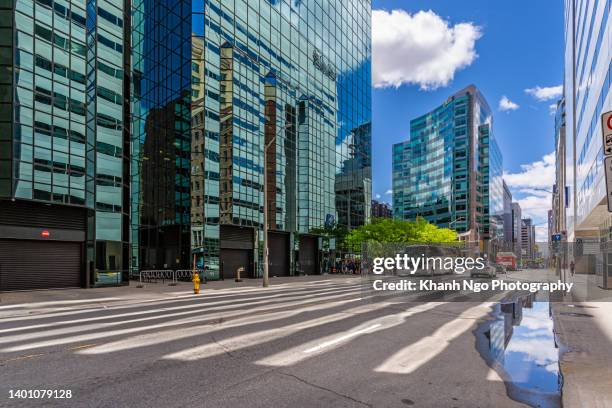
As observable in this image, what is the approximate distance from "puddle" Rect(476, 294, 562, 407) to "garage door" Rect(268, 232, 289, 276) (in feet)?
97.6

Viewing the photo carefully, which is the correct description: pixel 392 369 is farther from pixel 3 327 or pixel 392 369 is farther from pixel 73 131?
pixel 73 131

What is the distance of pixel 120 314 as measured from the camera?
1370 cm

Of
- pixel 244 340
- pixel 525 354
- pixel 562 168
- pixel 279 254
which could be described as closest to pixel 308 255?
pixel 279 254

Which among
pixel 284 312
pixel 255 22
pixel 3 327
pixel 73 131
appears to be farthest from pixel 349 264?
pixel 3 327

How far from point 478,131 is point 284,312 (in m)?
133

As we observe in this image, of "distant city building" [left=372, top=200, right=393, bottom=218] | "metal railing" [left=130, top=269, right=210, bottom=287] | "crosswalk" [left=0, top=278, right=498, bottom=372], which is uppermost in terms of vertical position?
"distant city building" [left=372, top=200, right=393, bottom=218]

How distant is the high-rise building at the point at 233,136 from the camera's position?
113 ft

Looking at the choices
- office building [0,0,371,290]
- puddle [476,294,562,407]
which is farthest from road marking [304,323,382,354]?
office building [0,0,371,290]

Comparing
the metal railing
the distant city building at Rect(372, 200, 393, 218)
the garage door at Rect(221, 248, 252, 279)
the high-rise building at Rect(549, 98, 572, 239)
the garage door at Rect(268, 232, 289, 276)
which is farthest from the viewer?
the distant city building at Rect(372, 200, 393, 218)

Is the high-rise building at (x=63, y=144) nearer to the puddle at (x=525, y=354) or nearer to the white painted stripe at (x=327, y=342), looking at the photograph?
the white painted stripe at (x=327, y=342)

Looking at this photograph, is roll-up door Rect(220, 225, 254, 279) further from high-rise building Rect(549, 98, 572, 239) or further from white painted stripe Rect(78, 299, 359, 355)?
high-rise building Rect(549, 98, 572, 239)

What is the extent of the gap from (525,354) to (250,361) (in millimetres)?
5368

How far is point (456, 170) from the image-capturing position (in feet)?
427

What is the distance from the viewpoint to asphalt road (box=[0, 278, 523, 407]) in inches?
215
